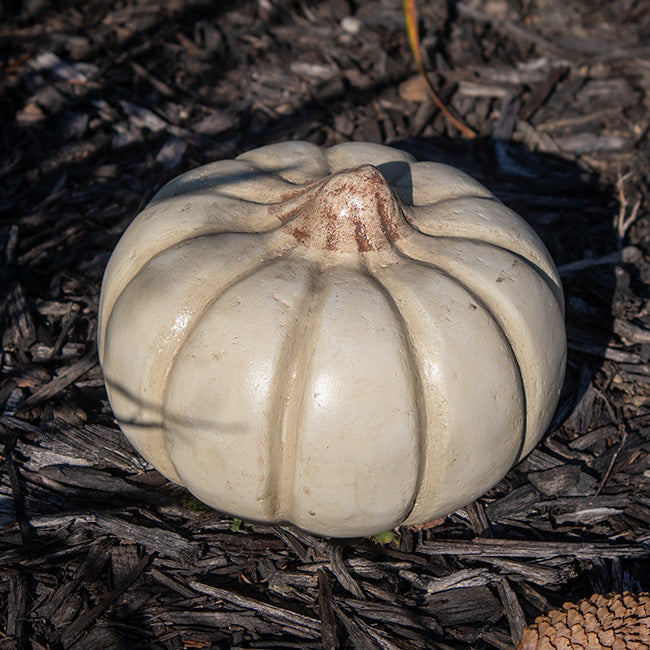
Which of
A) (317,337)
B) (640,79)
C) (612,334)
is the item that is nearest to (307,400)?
(317,337)

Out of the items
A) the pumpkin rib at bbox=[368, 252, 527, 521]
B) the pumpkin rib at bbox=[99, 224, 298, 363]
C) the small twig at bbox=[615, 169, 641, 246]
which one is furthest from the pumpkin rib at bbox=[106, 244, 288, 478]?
the small twig at bbox=[615, 169, 641, 246]

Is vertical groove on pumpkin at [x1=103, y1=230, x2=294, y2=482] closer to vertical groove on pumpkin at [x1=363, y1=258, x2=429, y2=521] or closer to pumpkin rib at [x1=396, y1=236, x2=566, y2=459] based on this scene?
vertical groove on pumpkin at [x1=363, y1=258, x2=429, y2=521]

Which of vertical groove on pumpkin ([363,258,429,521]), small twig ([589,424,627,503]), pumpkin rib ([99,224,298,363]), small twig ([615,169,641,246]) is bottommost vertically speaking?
small twig ([589,424,627,503])

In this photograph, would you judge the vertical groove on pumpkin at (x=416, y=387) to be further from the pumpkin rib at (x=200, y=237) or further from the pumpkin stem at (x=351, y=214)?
the pumpkin rib at (x=200, y=237)

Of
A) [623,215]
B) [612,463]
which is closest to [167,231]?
[612,463]

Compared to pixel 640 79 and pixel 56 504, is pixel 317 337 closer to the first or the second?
pixel 56 504

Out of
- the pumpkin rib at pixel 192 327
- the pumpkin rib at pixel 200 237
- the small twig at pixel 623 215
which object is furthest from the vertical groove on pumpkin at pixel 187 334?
the small twig at pixel 623 215
